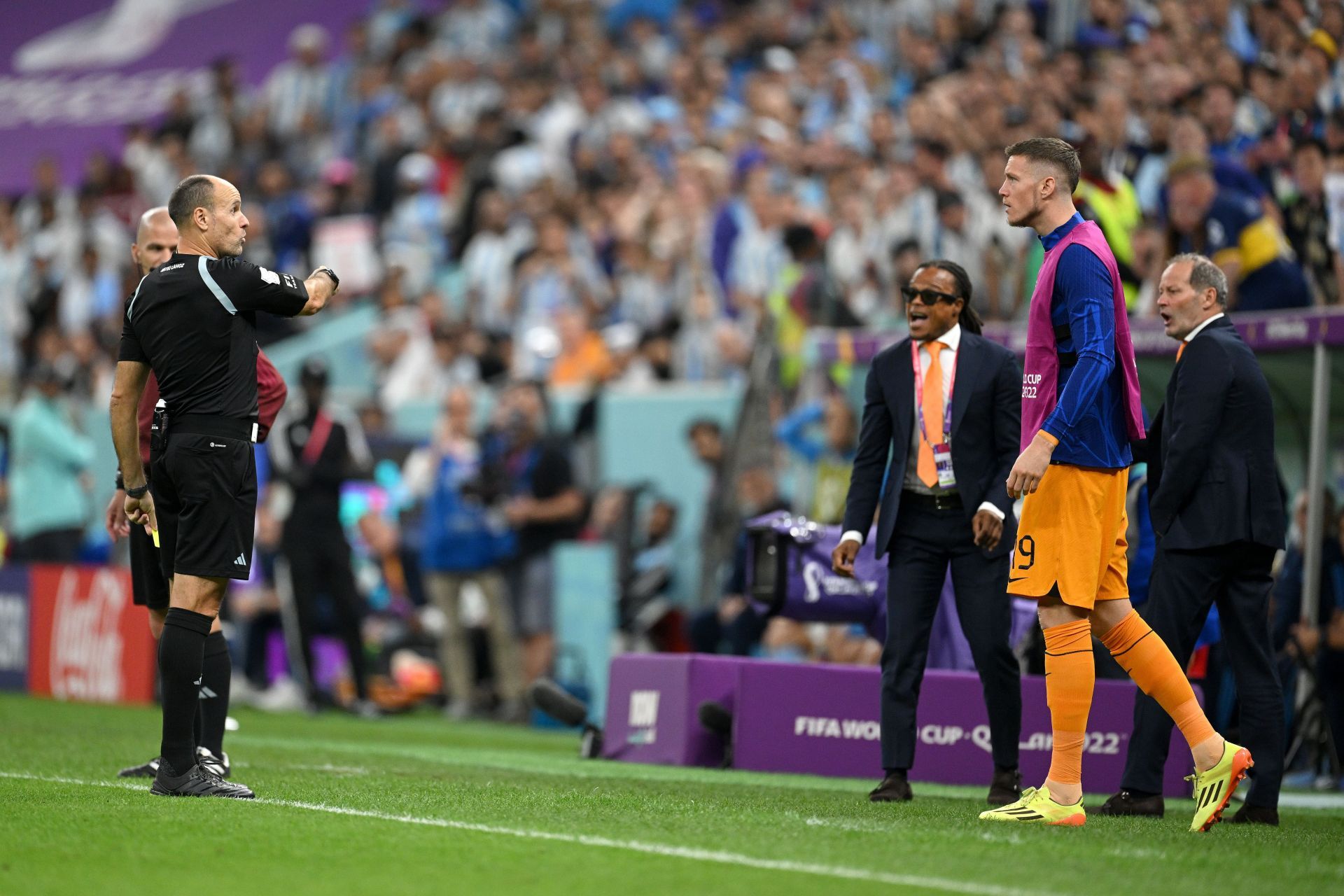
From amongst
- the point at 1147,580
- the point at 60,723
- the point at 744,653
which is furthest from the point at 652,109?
the point at 1147,580

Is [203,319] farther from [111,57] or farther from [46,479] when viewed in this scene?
[111,57]

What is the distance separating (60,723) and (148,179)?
14249 millimetres

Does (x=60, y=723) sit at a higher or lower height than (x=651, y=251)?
lower

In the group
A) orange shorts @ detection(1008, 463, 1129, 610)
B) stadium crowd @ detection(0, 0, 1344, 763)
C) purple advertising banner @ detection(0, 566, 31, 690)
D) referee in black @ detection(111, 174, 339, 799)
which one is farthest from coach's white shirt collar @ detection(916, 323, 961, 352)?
purple advertising banner @ detection(0, 566, 31, 690)

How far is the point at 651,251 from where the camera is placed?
17.4m

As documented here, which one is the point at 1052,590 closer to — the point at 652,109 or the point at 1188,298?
the point at 1188,298

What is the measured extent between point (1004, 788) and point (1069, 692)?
885mm

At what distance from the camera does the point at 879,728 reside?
342 inches

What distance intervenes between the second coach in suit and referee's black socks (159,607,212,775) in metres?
3.46

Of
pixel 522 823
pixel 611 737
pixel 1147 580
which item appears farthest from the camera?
pixel 611 737

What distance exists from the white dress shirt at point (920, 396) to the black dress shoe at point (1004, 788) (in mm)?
1069

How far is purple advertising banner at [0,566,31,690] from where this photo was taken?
15648 millimetres

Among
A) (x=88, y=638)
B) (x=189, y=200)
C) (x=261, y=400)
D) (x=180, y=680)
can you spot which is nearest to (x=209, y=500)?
(x=180, y=680)

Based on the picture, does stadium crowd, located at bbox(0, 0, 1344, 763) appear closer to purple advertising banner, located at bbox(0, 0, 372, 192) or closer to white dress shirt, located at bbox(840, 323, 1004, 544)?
purple advertising banner, located at bbox(0, 0, 372, 192)
